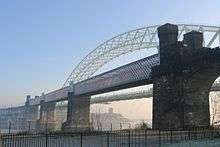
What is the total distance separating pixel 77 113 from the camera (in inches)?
4008

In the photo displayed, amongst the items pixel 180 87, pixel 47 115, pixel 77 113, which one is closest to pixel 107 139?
pixel 180 87

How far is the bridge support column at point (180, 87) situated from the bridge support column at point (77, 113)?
50546mm

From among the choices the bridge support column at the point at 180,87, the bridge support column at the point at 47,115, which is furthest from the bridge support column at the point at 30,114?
the bridge support column at the point at 180,87

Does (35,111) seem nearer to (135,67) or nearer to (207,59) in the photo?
(135,67)

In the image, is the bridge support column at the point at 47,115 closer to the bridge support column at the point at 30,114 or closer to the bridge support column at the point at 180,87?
the bridge support column at the point at 30,114

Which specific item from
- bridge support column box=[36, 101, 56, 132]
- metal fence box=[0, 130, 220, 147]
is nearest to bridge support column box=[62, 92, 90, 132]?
bridge support column box=[36, 101, 56, 132]

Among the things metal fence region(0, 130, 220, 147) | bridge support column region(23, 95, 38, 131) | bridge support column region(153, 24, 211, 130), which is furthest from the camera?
bridge support column region(23, 95, 38, 131)

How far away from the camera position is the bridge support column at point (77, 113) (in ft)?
329

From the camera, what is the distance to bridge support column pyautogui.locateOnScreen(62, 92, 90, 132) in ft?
329

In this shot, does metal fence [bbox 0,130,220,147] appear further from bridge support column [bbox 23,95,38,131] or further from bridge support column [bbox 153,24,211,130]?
bridge support column [bbox 23,95,38,131]

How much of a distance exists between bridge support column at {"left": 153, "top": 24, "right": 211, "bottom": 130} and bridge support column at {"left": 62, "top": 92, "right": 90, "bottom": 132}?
166ft

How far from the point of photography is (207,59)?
4469 centimetres

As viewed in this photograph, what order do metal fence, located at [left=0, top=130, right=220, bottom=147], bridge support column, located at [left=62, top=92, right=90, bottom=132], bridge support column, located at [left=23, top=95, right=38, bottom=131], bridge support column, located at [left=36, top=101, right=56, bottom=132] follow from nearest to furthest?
metal fence, located at [left=0, top=130, right=220, bottom=147], bridge support column, located at [left=62, top=92, right=90, bottom=132], bridge support column, located at [left=36, top=101, right=56, bottom=132], bridge support column, located at [left=23, top=95, right=38, bottom=131]

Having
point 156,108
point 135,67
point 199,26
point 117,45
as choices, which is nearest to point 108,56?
point 117,45
